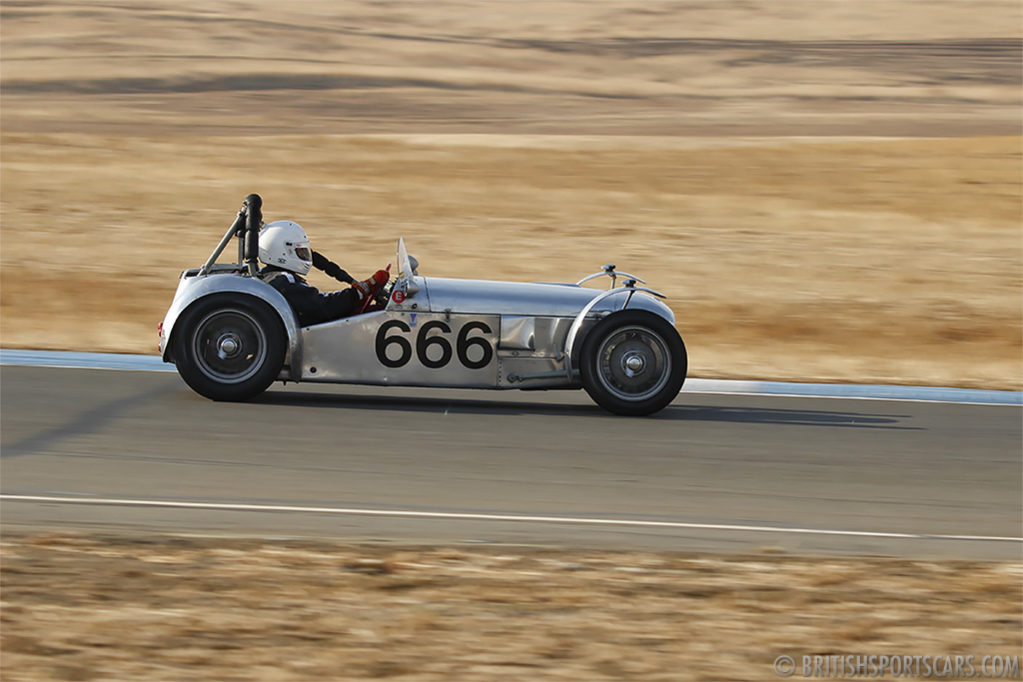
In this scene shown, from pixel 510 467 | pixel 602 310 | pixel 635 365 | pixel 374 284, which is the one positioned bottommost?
pixel 510 467

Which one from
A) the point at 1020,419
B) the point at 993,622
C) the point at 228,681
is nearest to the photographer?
the point at 228,681

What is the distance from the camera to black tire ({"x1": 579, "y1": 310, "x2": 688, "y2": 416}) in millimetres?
8461

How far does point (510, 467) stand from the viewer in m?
7.17

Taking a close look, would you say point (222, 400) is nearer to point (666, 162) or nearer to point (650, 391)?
point (650, 391)

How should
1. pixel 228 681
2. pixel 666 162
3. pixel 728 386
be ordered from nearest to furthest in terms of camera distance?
pixel 228 681, pixel 728 386, pixel 666 162

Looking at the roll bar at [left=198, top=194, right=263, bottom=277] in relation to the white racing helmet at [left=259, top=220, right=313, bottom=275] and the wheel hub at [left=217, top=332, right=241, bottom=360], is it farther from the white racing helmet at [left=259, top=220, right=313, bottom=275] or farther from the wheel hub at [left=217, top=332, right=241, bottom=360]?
the wheel hub at [left=217, top=332, right=241, bottom=360]

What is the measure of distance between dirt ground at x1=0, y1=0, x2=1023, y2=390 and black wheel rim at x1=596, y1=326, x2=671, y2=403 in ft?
8.29

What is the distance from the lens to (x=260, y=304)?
841 centimetres

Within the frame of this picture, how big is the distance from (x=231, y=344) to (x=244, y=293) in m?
0.33

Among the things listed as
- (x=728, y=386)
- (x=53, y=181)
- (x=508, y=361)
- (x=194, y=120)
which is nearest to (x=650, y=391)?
(x=508, y=361)

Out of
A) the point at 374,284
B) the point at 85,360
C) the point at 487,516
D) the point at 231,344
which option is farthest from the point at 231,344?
the point at 487,516

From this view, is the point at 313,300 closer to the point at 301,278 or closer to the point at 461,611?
the point at 301,278

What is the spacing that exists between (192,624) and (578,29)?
5042 centimetres

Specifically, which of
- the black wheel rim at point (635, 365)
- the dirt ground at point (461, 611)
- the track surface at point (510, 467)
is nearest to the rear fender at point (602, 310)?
the black wheel rim at point (635, 365)
